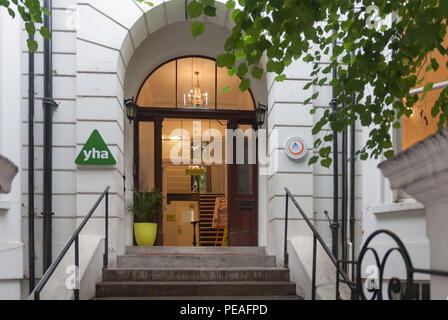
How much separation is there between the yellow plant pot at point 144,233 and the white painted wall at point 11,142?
85.0 inches

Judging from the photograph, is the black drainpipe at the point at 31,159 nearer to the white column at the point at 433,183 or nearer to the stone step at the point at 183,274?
the stone step at the point at 183,274

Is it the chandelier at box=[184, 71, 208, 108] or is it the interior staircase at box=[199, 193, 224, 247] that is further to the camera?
the interior staircase at box=[199, 193, 224, 247]

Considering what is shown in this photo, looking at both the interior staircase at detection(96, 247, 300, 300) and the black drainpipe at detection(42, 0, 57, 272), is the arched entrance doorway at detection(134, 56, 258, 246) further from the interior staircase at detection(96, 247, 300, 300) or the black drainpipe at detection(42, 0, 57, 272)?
the black drainpipe at detection(42, 0, 57, 272)

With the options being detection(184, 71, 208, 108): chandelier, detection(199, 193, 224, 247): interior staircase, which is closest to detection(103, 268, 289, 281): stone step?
detection(184, 71, 208, 108): chandelier

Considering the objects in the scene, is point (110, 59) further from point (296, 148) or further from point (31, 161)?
point (296, 148)

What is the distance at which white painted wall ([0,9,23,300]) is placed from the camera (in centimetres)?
592

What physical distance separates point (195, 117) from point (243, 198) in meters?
1.72

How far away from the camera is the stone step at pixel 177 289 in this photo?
5414 millimetres

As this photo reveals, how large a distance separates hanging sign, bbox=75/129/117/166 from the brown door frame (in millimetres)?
2116

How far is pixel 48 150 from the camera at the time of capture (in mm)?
6293

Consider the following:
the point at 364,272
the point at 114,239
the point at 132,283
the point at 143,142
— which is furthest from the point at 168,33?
the point at 364,272

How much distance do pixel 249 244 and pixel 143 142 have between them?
2644 millimetres

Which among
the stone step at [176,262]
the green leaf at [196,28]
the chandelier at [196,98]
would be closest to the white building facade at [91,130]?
the stone step at [176,262]

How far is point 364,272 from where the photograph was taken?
561cm
